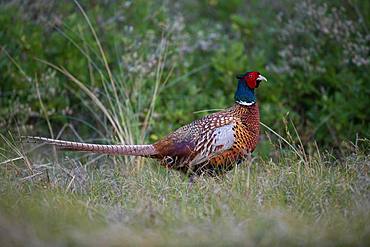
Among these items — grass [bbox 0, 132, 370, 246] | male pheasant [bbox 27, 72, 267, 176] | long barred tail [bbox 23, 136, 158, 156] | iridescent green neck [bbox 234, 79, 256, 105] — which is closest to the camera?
grass [bbox 0, 132, 370, 246]

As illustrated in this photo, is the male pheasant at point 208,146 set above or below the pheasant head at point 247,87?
below

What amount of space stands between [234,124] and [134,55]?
2.39 m

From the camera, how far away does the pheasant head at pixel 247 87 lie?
5.33 meters

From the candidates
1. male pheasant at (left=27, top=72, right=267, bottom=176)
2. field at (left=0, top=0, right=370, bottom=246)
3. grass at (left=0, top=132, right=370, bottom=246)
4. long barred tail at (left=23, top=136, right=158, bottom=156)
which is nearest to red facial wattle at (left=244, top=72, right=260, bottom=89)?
male pheasant at (left=27, top=72, right=267, bottom=176)

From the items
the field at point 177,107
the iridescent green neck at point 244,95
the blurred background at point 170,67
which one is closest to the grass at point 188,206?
the field at point 177,107

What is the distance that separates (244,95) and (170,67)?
243 cm

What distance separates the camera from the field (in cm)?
391

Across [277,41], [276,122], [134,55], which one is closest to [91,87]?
[134,55]

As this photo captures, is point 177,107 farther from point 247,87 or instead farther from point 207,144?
point 207,144

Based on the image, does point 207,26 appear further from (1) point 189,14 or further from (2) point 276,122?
(2) point 276,122

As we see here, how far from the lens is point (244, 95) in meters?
5.34

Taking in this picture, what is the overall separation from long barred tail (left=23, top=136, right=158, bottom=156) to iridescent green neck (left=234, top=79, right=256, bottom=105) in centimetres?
76

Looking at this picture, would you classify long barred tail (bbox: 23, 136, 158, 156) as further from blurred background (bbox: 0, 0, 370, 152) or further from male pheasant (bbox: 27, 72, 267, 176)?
blurred background (bbox: 0, 0, 370, 152)

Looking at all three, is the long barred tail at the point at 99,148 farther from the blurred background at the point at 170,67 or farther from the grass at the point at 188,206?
the blurred background at the point at 170,67
